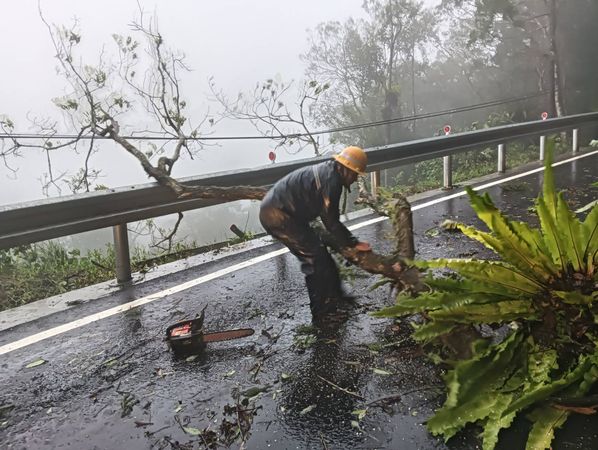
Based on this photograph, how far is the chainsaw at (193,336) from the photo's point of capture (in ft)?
10.3

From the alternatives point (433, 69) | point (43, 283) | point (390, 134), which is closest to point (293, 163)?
point (43, 283)

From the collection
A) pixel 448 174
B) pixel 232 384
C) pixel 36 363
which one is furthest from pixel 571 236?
pixel 448 174

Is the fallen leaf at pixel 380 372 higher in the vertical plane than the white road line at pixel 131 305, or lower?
lower

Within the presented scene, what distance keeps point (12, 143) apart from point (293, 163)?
172 inches

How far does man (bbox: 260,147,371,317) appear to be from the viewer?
3604 mm

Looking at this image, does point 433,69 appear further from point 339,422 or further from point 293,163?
point 339,422

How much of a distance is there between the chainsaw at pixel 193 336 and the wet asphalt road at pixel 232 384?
6cm

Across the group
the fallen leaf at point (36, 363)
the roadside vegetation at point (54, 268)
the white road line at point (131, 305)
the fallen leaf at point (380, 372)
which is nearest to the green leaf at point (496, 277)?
the fallen leaf at point (380, 372)

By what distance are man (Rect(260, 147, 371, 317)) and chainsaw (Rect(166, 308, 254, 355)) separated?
653 millimetres

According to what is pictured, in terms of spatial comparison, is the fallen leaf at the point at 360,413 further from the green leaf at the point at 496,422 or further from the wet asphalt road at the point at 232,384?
the green leaf at the point at 496,422

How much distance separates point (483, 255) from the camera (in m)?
4.74

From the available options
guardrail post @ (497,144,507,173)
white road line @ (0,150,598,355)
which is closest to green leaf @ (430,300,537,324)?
white road line @ (0,150,598,355)

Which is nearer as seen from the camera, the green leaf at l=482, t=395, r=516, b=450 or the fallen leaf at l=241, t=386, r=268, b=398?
A: the green leaf at l=482, t=395, r=516, b=450

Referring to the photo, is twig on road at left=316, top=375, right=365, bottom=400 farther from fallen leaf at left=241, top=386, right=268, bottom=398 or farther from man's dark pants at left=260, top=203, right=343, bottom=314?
man's dark pants at left=260, top=203, right=343, bottom=314
